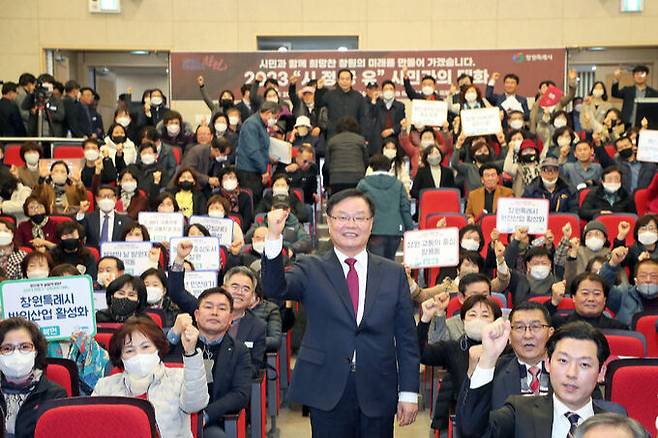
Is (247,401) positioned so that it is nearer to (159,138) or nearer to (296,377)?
(296,377)

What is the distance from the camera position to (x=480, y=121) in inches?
460

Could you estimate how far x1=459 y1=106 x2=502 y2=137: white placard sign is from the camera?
11648mm

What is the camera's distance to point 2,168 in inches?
418

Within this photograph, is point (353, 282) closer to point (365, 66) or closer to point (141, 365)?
point (141, 365)

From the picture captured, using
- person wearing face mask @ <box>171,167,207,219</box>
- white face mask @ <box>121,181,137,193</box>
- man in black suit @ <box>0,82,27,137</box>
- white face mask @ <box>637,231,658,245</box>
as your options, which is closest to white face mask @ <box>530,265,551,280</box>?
white face mask @ <box>637,231,658,245</box>

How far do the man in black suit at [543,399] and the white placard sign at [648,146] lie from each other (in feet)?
23.4

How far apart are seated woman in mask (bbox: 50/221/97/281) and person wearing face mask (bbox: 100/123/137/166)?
2902 millimetres

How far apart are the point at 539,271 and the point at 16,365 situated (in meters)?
4.16

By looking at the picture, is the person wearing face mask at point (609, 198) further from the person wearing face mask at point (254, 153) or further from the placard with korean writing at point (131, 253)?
the placard with korean writing at point (131, 253)

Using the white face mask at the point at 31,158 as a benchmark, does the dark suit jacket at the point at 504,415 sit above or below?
below

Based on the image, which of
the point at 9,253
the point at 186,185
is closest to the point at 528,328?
the point at 9,253

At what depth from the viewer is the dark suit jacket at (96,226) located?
9055mm

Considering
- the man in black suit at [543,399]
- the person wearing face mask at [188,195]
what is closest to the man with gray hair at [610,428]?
the man in black suit at [543,399]

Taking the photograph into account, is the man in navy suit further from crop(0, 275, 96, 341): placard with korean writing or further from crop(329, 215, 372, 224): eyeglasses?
crop(0, 275, 96, 341): placard with korean writing
